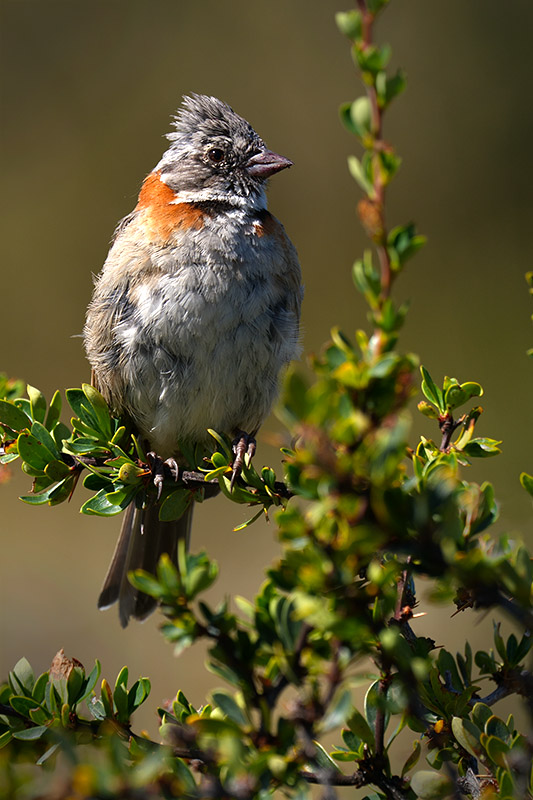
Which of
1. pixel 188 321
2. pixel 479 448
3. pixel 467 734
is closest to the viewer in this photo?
pixel 467 734

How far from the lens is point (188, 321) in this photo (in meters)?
2.59

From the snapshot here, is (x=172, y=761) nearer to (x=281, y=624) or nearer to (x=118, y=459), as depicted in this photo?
(x=281, y=624)

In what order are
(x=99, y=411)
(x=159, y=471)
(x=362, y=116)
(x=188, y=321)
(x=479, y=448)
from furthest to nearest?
(x=188, y=321), (x=159, y=471), (x=99, y=411), (x=479, y=448), (x=362, y=116)

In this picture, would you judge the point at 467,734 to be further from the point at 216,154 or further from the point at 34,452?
the point at 216,154

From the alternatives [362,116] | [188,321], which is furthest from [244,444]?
[362,116]

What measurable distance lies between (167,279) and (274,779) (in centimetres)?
187

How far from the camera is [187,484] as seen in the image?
1.97 meters

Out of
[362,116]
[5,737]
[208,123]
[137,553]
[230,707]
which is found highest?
[208,123]

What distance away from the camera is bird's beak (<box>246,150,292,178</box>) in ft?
9.82

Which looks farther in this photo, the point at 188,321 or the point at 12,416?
the point at 188,321

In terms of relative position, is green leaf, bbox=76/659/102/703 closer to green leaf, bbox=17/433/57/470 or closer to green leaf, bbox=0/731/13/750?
green leaf, bbox=0/731/13/750

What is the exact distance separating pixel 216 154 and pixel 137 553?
1.51 meters

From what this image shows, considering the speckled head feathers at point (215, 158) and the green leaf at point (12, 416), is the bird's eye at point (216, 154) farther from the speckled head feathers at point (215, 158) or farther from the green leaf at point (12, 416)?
the green leaf at point (12, 416)

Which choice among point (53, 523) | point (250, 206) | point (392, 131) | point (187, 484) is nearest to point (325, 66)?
point (392, 131)
